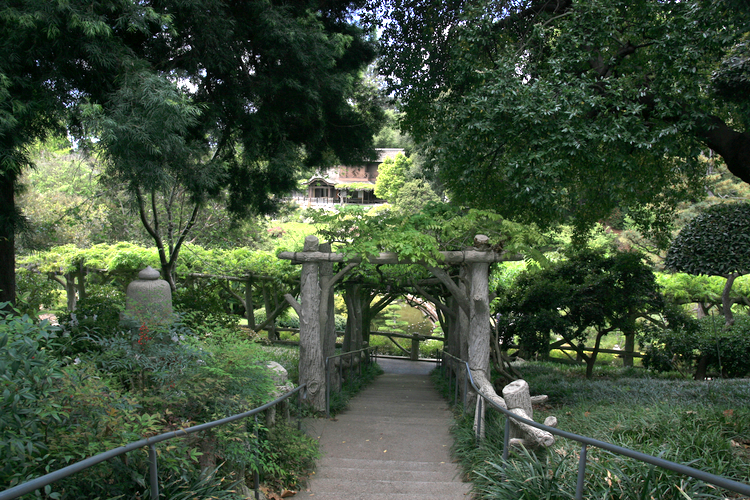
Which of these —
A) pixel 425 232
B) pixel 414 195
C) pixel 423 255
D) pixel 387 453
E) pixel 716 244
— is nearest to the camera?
pixel 387 453

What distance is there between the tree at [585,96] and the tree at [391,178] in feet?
68.8

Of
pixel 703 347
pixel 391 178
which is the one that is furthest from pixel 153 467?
pixel 391 178

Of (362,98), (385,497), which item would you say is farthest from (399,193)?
(385,497)

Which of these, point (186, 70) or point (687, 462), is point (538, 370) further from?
point (186, 70)

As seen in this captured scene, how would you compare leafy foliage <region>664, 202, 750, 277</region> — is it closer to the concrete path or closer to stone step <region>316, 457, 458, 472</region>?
the concrete path

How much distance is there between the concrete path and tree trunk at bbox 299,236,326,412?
0.38 meters

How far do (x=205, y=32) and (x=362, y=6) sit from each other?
3.97 m

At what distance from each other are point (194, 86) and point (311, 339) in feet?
15.8

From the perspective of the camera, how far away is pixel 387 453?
5680 millimetres

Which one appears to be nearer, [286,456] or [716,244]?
[286,456]

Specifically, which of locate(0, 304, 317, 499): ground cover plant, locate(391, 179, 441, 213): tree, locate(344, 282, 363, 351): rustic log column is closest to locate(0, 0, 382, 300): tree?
locate(344, 282, 363, 351): rustic log column

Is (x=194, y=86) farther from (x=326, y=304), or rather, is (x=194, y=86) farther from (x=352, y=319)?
(x=352, y=319)

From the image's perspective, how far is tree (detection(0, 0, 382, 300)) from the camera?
6.21 metres

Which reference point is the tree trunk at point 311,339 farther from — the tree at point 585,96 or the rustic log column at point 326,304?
the tree at point 585,96
